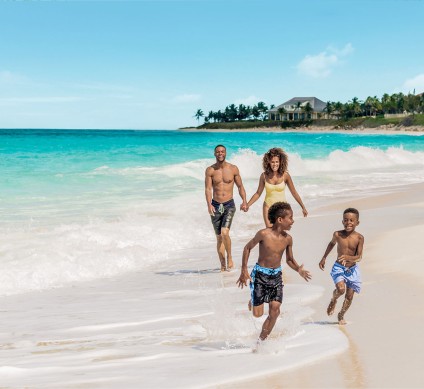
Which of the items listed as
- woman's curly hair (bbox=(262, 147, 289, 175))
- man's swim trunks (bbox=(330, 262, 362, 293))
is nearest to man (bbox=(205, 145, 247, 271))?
woman's curly hair (bbox=(262, 147, 289, 175))

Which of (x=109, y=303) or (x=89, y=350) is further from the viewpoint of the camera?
(x=109, y=303)

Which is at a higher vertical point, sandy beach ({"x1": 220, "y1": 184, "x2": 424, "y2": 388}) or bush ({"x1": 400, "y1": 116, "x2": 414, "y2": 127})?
bush ({"x1": 400, "y1": 116, "x2": 414, "y2": 127})

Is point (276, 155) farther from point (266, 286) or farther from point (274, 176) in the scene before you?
point (266, 286)

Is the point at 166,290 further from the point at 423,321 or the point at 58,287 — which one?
the point at 423,321

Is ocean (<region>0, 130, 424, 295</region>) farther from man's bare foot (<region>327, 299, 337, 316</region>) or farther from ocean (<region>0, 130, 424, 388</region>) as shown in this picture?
man's bare foot (<region>327, 299, 337, 316</region>)

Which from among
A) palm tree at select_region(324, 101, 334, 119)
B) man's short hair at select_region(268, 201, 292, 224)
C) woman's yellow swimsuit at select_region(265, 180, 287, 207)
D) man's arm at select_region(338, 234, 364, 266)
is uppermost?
palm tree at select_region(324, 101, 334, 119)

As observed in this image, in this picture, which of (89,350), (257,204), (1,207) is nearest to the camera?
(89,350)

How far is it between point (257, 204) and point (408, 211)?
4420 millimetres

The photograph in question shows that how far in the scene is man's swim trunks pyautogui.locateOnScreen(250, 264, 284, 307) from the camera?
5.27m

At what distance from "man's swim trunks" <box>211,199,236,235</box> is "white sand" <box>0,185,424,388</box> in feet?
2.47

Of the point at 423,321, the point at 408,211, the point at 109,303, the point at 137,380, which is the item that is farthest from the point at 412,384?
the point at 408,211

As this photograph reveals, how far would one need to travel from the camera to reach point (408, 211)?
47.1 ft

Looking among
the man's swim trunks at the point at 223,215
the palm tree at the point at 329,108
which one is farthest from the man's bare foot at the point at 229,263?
the palm tree at the point at 329,108

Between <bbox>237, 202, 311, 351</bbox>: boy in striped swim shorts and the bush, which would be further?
the bush
